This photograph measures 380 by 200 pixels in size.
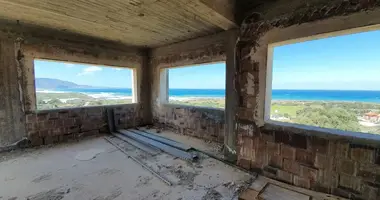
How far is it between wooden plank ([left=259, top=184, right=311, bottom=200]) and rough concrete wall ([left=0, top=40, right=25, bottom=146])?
4420 millimetres

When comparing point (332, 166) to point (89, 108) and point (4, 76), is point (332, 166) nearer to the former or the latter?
point (89, 108)

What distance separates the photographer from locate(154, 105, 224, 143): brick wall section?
3546 millimetres

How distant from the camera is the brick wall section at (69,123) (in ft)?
10.9

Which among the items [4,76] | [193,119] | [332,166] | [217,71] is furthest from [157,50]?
[217,71]

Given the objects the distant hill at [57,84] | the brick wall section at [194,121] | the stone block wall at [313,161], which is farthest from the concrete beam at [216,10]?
the distant hill at [57,84]

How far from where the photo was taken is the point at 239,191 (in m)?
1.91

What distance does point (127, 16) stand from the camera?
8.30ft

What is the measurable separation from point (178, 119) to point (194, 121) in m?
0.57

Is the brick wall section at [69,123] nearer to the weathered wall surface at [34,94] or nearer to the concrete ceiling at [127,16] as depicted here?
the weathered wall surface at [34,94]

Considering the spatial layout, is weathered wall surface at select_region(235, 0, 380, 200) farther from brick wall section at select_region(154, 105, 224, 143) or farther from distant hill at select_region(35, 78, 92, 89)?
distant hill at select_region(35, 78, 92, 89)

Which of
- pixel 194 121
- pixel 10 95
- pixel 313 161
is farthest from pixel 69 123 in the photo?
pixel 313 161

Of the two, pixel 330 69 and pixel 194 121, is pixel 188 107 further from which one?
pixel 330 69

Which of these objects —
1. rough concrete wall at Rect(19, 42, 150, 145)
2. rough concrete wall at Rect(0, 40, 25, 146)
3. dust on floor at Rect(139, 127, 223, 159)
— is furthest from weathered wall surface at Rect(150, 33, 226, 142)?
rough concrete wall at Rect(0, 40, 25, 146)

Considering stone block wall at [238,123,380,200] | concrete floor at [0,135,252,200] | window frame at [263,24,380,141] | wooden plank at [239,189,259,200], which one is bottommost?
concrete floor at [0,135,252,200]
